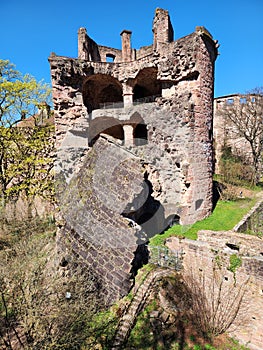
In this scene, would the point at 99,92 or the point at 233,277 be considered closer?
the point at 233,277

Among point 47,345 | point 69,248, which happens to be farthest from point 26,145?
point 47,345

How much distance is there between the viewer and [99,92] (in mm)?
15875

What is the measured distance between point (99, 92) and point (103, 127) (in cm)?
306

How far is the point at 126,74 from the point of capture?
12.5m

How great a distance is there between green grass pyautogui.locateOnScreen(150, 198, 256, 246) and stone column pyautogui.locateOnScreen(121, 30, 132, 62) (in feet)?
53.6

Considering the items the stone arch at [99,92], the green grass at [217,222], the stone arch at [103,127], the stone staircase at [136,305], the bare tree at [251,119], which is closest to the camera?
the stone staircase at [136,305]

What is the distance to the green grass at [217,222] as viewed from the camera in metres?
8.80

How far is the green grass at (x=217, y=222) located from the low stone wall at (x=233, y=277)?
4.78ft

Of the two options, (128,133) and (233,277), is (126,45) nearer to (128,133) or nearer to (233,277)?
(128,133)

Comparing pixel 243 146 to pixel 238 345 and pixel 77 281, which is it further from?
pixel 77 281

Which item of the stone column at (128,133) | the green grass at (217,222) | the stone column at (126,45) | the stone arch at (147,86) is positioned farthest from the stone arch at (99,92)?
the green grass at (217,222)

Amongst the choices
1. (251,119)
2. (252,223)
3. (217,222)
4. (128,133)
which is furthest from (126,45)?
(252,223)

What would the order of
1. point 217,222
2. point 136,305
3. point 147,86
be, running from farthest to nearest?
point 147,86
point 217,222
point 136,305

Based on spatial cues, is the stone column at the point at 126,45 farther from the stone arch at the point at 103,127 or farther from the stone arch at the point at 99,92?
the stone arch at the point at 103,127
